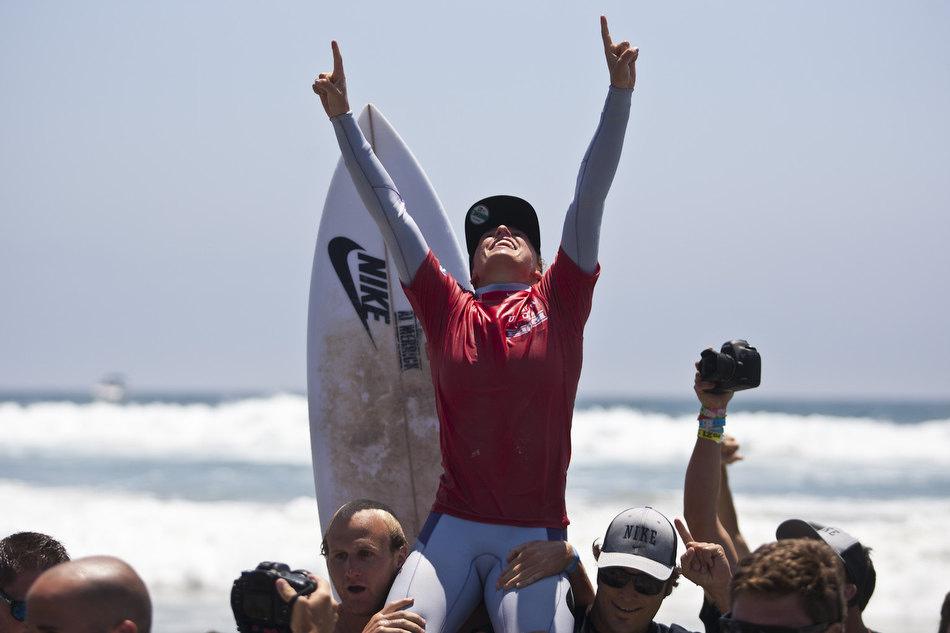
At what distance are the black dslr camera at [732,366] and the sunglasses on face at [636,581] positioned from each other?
0.68 meters

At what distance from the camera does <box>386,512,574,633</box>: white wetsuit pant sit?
3.13 m

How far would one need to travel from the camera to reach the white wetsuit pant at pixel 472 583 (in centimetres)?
313

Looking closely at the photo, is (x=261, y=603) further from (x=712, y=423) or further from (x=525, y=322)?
(x=712, y=423)

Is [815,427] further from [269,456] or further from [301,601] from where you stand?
[301,601]

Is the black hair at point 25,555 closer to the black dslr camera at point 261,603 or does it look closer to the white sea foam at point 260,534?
the black dslr camera at point 261,603

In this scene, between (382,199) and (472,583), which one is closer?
(472,583)

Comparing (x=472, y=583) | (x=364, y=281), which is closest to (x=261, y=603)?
(x=472, y=583)

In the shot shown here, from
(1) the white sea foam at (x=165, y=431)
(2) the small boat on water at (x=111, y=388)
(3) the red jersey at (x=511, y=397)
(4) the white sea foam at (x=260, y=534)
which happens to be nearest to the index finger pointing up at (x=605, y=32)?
(3) the red jersey at (x=511, y=397)

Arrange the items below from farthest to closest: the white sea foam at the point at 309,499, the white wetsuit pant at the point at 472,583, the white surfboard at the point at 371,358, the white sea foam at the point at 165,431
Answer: the white sea foam at the point at 165,431 < the white sea foam at the point at 309,499 < the white surfboard at the point at 371,358 < the white wetsuit pant at the point at 472,583

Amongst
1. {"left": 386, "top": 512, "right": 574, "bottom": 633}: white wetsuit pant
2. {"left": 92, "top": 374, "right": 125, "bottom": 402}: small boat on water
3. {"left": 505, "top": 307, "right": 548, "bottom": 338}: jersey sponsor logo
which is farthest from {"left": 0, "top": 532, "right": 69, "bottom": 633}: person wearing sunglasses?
{"left": 92, "top": 374, "right": 125, "bottom": 402}: small boat on water

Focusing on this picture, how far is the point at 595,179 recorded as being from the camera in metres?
3.36

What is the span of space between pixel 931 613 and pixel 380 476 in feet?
19.5

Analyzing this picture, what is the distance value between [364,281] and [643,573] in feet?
7.51

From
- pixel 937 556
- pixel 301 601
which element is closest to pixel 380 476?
pixel 301 601
